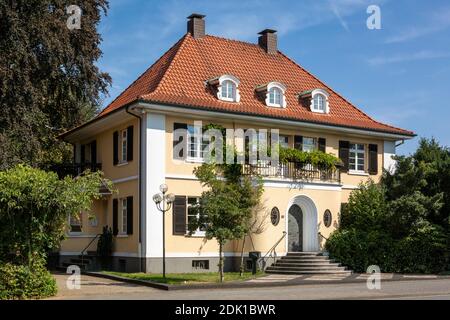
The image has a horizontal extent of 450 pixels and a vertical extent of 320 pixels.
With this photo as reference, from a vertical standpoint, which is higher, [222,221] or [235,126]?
[235,126]

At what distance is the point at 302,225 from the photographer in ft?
102

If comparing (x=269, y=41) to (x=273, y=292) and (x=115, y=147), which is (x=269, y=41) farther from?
(x=273, y=292)

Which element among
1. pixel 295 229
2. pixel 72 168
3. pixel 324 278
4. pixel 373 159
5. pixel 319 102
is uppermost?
pixel 319 102

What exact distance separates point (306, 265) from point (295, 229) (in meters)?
2.82

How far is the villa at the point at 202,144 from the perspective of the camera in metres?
28.1

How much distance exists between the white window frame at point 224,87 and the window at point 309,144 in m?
3.60

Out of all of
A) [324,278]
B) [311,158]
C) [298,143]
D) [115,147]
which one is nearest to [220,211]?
[324,278]

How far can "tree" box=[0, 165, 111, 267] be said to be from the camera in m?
19.3

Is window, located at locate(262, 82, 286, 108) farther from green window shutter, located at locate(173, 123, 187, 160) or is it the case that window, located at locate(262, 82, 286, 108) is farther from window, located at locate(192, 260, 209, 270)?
window, located at locate(192, 260, 209, 270)

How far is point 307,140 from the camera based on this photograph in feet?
105

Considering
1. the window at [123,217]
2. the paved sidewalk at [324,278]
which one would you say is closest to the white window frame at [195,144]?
the window at [123,217]
